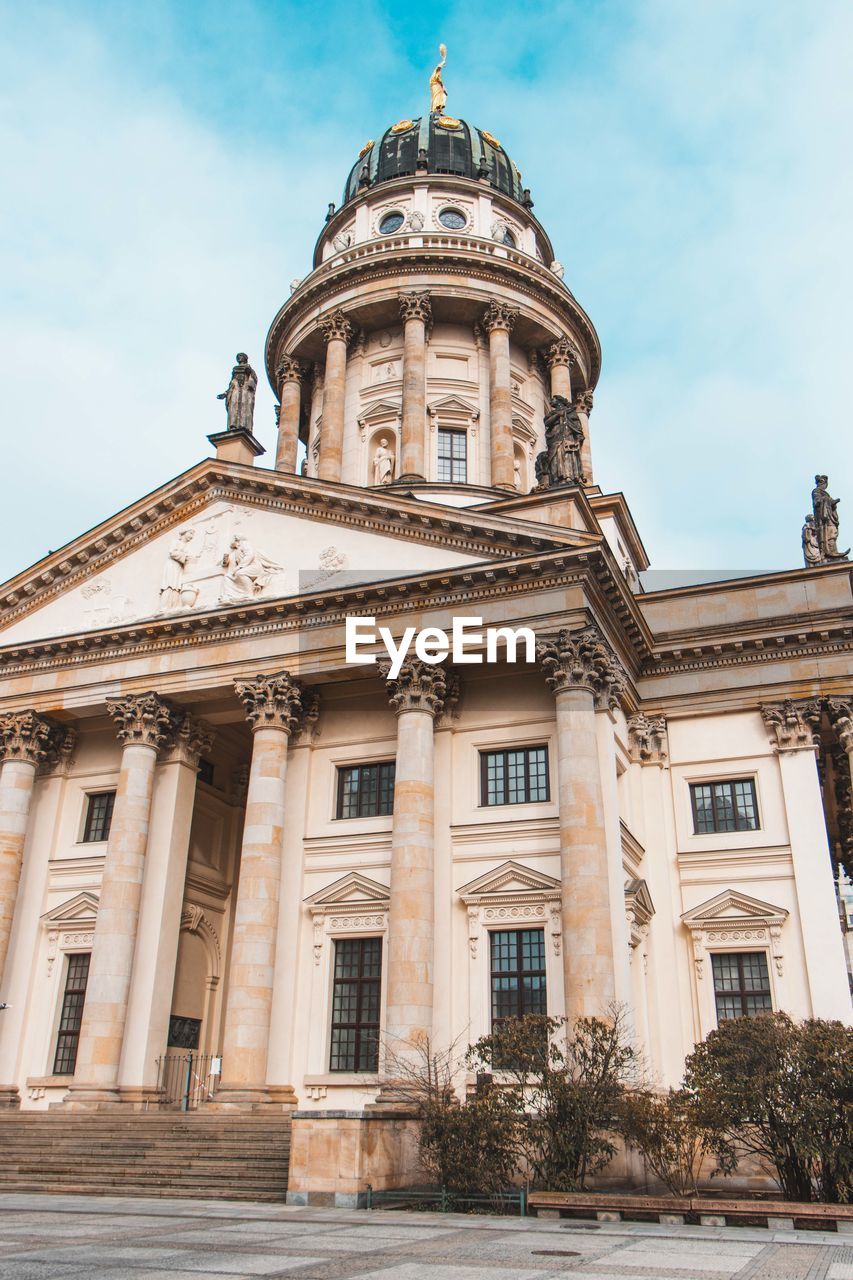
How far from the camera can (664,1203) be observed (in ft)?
50.3

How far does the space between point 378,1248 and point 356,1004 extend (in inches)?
554

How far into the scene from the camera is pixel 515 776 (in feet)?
86.6

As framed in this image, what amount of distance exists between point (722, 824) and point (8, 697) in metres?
20.2

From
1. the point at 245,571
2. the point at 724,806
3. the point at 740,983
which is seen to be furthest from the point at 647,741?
the point at 245,571

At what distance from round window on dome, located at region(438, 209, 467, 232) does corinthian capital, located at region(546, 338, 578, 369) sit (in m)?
6.97

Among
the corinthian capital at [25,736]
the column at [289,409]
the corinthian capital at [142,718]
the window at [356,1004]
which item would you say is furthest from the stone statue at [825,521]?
the corinthian capital at [25,736]

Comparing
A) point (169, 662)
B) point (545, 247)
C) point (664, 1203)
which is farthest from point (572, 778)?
point (545, 247)

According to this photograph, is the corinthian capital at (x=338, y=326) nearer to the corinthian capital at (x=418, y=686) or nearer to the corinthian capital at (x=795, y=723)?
the corinthian capital at (x=418, y=686)

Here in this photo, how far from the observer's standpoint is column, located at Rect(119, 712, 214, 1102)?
84.7 feet

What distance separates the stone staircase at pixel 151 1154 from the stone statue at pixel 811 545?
20.8 metres

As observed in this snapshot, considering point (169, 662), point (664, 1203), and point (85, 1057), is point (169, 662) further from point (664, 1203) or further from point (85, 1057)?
point (664, 1203)

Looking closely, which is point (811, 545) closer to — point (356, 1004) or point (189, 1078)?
point (356, 1004)

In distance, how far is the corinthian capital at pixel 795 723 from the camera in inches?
1109

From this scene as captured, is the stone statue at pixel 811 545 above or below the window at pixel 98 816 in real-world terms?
above
